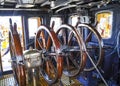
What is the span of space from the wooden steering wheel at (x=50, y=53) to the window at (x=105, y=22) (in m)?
2.00

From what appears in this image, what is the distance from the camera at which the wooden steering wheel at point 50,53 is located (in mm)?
2271

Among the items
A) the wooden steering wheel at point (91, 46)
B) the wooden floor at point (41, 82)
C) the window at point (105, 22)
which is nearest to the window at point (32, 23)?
the wooden floor at point (41, 82)

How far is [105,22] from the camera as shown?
166 inches

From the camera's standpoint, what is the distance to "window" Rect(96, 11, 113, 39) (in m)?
4.04

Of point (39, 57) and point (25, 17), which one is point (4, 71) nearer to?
point (25, 17)

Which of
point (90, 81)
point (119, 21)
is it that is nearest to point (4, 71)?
point (90, 81)

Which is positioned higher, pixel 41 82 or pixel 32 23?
pixel 32 23

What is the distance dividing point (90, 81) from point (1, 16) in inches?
130

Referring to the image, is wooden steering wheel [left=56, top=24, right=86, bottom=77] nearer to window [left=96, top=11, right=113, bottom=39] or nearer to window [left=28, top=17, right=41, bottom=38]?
window [left=96, top=11, right=113, bottom=39]

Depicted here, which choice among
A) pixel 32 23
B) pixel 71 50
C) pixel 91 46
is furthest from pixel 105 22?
pixel 32 23

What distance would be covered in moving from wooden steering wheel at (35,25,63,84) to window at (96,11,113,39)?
200 cm

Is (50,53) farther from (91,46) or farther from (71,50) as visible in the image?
(91,46)

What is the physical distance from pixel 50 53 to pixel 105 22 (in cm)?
244

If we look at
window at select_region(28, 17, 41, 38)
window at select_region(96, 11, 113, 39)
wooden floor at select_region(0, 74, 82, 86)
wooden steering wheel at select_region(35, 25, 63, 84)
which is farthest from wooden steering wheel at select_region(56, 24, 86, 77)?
window at select_region(28, 17, 41, 38)
